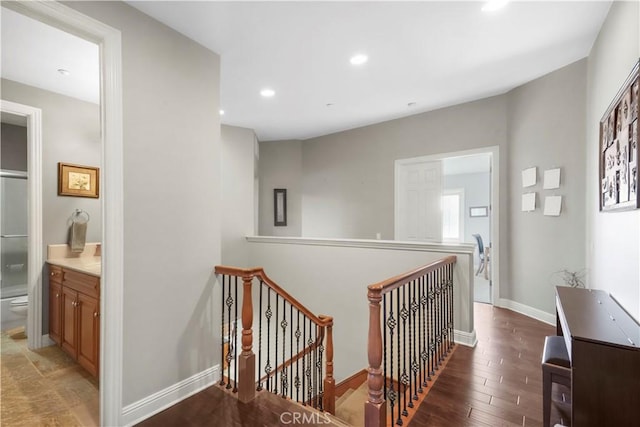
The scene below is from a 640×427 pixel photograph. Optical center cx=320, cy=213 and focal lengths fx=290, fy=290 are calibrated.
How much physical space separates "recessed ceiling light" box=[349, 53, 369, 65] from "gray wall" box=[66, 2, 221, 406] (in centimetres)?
134

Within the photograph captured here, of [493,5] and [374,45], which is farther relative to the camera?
[374,45]

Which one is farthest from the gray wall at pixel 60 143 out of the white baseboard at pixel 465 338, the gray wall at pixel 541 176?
the gray wall at pixel 541 176

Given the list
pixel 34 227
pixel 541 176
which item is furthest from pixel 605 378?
pixel 34 227

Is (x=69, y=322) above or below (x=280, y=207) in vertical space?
below

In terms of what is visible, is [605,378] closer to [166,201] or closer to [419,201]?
[166,201]

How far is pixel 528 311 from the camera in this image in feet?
12.0

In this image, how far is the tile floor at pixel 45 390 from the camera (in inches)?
75.9

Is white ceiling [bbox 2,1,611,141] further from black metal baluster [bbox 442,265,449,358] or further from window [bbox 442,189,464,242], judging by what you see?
window [bbox 442,189,464,242]

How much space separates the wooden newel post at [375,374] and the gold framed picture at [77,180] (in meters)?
3.46

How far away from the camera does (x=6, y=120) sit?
3459 mm

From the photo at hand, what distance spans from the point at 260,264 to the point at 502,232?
140 inches

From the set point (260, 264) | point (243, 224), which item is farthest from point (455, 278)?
point (243, 224)

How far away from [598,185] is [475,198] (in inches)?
244

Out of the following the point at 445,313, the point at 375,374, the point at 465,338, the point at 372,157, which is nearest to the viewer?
the point at 375,374
